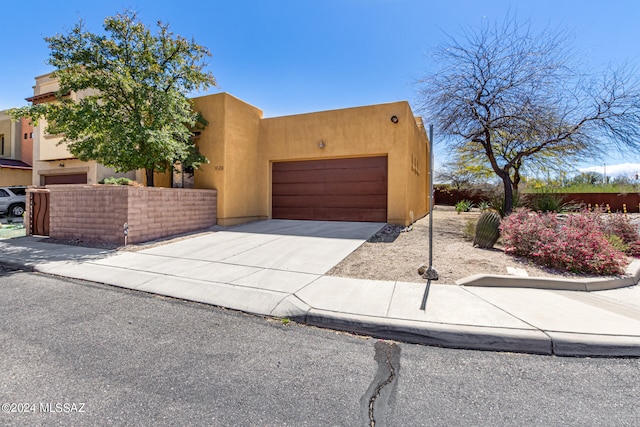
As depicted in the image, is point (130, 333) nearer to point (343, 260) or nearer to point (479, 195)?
point (343, 260)

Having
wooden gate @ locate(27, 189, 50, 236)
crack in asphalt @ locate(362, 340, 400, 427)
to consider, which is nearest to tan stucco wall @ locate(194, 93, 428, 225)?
wooden gate @ locate(27, 189, 50, 236)

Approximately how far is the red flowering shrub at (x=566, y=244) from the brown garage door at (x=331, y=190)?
516cm

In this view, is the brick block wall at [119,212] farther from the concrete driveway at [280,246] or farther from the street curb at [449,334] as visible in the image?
the street curb at [449,334]

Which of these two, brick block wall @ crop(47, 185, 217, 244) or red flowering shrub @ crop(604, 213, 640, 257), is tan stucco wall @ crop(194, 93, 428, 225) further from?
red flowering shrub @ crop(604, 213, 640, 257)

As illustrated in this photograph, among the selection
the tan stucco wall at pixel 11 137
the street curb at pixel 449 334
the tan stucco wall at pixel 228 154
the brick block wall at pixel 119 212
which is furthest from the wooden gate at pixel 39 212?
the tan stucco wall at pixel 11 137

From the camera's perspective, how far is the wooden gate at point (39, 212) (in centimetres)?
1055

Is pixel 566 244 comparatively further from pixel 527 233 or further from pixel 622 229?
pixel 622 229

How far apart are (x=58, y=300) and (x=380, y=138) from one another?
10.2 m

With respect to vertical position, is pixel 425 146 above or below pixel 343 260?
above

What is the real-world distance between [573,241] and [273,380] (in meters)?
6.21

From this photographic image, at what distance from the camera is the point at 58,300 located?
15.1 ft

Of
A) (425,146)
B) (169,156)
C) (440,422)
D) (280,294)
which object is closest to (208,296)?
(280,294)

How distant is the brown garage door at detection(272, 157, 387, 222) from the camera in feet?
39.5

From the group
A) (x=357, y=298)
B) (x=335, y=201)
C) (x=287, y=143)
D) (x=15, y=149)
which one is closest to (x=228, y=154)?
(x=287, y=143)
